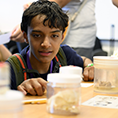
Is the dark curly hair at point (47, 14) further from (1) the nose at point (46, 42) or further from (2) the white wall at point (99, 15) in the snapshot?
(2) the white wall at point (99, 15)

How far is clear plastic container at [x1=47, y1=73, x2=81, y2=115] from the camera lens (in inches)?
26.9

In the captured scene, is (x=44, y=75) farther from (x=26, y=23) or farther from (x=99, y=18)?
(x=99, y=18)

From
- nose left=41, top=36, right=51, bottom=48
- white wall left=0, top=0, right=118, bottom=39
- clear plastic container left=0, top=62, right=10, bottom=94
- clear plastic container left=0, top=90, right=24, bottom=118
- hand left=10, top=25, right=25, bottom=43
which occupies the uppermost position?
white wall left=0, top=0, right=118, bottom=39

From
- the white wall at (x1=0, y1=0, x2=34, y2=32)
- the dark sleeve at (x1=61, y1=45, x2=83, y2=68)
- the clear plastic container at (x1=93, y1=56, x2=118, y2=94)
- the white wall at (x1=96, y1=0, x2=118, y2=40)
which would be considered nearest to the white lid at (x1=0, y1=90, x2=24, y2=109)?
the clear plastic container at (x1=93, y1=56, x2=118, y2=94)

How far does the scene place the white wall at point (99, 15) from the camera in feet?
13.6

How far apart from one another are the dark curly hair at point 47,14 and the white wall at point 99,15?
283cm

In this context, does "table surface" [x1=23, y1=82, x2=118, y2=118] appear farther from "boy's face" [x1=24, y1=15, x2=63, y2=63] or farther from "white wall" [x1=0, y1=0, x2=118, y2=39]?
"white wall" [x1=0, y1=0, x2=118, y2=39]

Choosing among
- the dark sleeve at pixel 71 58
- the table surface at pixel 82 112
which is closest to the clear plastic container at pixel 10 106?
the table surface at pixel 82 112

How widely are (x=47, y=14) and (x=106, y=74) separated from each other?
0.49 meters

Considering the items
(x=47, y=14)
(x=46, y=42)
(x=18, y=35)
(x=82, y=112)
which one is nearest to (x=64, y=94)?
(x=82, y=112)

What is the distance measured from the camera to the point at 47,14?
4.26 ft

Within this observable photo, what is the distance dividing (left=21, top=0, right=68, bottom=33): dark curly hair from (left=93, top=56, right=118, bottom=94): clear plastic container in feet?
1.20

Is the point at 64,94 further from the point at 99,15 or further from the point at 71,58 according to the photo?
the point at 99,15

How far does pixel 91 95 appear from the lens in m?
0.99
